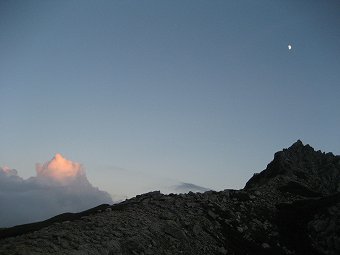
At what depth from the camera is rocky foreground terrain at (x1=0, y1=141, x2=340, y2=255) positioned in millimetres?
29641

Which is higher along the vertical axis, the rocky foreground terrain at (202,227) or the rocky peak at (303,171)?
the rocky peak at (303,171)

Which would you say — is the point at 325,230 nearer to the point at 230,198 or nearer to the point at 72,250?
the point at 230,198

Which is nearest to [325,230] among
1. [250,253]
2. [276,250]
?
[276,250]

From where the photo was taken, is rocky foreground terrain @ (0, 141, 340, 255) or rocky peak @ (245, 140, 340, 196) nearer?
rocky foreground terrain @ (0, 141, 340, 255)

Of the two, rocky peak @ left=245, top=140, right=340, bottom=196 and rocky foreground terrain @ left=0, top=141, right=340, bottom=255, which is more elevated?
rocky peak @ left=245, top=140, right=340, bottom=196

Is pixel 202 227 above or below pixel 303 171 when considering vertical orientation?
below

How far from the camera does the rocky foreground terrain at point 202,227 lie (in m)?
29.6

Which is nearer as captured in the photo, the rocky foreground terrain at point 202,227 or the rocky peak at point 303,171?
the rocky foreground terrain at point 202,227

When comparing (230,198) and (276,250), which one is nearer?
(276,250)

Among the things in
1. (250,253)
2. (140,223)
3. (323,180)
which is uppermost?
(323,180)

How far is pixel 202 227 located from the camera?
39.2 meters

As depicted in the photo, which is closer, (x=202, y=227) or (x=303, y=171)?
(x=202, y=227)

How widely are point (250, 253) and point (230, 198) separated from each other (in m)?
12.4

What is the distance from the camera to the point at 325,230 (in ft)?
136
